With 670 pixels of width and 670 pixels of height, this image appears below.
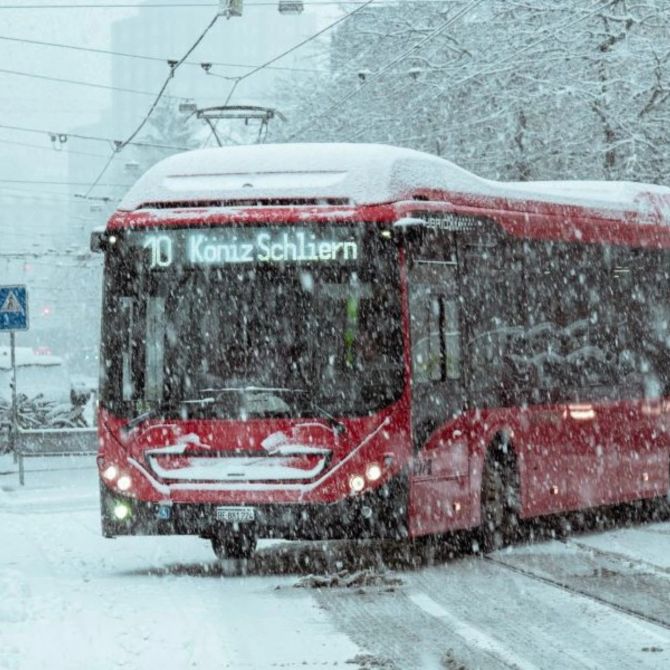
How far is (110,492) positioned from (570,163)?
833 inches

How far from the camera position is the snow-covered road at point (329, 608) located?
31.5 ft

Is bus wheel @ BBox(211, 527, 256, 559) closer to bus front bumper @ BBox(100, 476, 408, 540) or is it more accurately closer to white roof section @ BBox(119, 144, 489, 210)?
bus front bumper @ BBox(100, 476, 408, 540)

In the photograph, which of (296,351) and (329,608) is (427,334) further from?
(329,608)

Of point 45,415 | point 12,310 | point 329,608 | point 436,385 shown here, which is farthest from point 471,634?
point 45,415

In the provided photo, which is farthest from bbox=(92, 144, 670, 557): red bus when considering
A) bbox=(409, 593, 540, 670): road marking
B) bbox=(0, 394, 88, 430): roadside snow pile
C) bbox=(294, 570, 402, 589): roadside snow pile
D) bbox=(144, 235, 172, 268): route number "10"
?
bbox=(0, 394, 88, 430): roadside snow pile

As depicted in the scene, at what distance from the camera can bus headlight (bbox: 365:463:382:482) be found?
13.5 metres

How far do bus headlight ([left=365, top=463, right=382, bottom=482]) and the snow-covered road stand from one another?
67 centimetres

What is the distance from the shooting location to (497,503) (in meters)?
15.3

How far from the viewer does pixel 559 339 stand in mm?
16562

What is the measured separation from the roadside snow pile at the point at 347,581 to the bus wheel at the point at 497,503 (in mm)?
1989

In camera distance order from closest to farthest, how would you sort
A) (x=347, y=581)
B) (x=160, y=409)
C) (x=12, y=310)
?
(x=347, y=581) < (x=160, y=409) < (x=12, y=310)

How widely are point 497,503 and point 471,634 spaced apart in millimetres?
5023

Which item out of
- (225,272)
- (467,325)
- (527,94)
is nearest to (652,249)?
(467,325)

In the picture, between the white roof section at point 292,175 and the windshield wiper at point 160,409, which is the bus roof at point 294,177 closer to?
the white roof section at point 292,175
